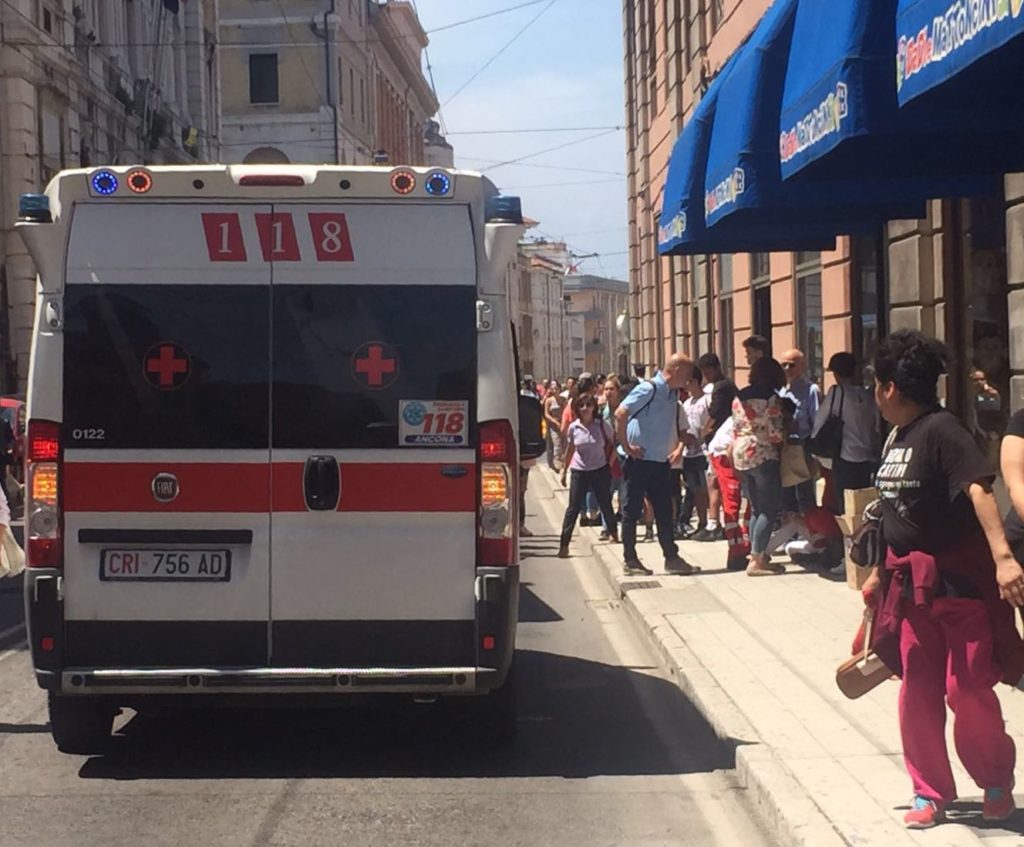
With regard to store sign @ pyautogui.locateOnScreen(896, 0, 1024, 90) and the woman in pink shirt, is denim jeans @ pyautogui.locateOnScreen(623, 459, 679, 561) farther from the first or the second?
store sign @ pyautogui.locateOnScreen(896, 0, 1024, 90)

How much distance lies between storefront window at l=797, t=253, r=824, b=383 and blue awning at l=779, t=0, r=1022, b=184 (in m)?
6.06

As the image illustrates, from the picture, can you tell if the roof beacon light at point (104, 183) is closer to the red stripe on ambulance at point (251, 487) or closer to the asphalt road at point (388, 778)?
the red stripe on ambulance at point (251, 487)

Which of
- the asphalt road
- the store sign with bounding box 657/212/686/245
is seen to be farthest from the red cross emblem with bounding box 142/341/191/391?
the store sign with bounding box 657/212/686/245

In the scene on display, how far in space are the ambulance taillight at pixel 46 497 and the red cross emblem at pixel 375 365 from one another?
1.28 meters

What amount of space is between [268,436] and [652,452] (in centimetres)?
709

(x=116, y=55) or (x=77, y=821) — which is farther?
(x=116, y=55)

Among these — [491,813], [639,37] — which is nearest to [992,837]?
[491,813]

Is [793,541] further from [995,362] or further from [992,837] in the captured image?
[992,837]

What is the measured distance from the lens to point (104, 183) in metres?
7.20

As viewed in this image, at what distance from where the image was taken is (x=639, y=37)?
3388 centimetres

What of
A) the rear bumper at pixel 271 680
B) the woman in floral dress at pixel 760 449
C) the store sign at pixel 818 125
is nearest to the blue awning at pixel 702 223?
the woman in floral dress at pixel 760 449

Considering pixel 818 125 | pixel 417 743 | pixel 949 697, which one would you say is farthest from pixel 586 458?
pixel 949 697

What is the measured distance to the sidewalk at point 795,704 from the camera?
6121 millimetres

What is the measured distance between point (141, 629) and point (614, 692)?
3.19 m
